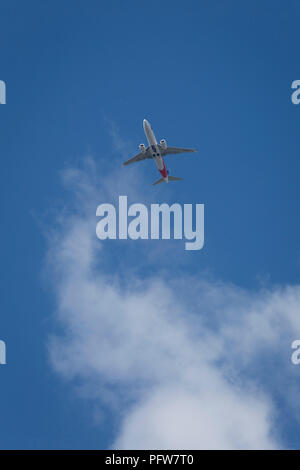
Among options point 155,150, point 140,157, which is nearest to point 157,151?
point 155,150

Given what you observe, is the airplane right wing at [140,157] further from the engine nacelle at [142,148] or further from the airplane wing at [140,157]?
the engine nacelle at [142,148]

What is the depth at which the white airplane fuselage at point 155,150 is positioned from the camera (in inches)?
3812

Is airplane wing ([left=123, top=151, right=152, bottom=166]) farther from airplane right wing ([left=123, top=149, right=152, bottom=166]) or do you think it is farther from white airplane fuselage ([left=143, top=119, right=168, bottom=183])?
white airplane fuselage ([left=143, top=119, right=168, bottom=183])

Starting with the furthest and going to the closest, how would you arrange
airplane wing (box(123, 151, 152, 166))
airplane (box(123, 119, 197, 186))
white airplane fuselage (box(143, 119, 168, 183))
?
1. airplane wing (box(123, 151, 152, 166))
2. airplane (box(123, 119, 197, 186))
3. white airplane fuselage (box(143, 119, 168, 183))

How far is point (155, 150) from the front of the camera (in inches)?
4072

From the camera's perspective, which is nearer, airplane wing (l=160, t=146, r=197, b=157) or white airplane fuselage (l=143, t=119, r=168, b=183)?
white airplane fuselage (l=143, t=119, r=168, b=183)

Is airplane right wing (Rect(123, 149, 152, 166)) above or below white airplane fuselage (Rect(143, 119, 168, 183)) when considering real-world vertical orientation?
above

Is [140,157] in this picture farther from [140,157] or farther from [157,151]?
[157,151]

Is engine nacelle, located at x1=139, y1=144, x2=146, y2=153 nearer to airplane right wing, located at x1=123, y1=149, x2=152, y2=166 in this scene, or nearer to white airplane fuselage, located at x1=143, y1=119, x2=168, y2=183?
white airplane fuselage, located at x1=143, y1=119, x2=168, y2=183

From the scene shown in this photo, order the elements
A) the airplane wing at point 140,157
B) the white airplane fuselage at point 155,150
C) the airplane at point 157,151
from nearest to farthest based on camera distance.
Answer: the white airplane fuselage at point 155,150, the airplane at point 157,151, the airplane wing at point 140,157

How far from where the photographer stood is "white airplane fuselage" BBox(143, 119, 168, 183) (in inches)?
3812

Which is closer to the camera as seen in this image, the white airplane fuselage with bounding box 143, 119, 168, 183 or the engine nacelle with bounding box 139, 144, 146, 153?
the white airplane fuselage with bounding box 143, 119, 168, 183

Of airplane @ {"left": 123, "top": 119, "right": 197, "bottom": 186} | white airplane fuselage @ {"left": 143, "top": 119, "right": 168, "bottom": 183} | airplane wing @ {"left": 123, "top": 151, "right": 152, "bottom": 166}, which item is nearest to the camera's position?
white airplane fuselage @ {"left": 143, "top": 119, "right": 168, "bottom": 183}
